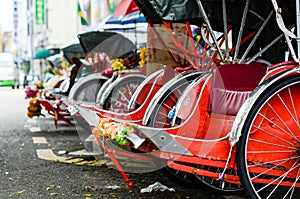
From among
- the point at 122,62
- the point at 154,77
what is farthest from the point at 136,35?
the point at 154,77

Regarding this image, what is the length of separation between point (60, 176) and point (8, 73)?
134 feet

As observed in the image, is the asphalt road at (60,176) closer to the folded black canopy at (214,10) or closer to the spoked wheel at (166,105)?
the spoked wheel at (166,105)

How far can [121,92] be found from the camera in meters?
8.21

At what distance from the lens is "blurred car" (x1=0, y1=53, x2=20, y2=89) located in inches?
1769

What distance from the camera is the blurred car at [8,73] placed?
44.9 meters

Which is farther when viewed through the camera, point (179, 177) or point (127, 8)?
point (127, 8)

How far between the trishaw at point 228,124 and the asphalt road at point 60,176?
47 centimetres

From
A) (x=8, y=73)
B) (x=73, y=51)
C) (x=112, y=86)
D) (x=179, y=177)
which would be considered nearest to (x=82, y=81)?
(x=112, y=86)

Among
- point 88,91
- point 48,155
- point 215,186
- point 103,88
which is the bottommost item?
point 48,155

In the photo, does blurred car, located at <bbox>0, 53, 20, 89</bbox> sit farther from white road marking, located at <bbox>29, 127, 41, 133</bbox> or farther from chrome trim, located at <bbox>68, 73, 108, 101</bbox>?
chrome trim, located at <bbox>68, 73, 108, 101</bbox>

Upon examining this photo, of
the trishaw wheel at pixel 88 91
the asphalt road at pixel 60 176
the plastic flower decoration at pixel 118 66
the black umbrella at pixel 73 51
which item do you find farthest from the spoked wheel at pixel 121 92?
the black umbrella at pixel 73 51

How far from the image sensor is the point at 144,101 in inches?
241

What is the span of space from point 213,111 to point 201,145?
0.40 meters

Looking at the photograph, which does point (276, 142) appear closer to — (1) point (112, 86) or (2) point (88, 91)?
(1) point (112, 86)
